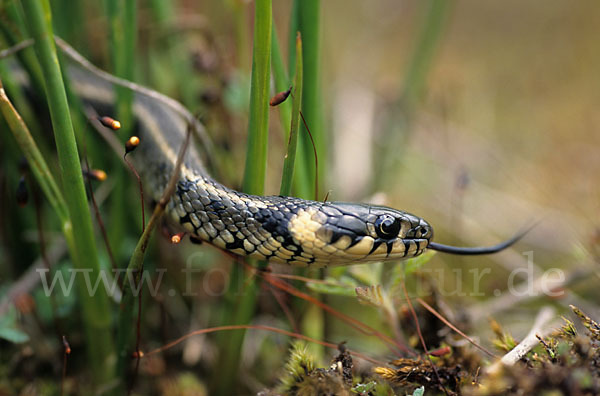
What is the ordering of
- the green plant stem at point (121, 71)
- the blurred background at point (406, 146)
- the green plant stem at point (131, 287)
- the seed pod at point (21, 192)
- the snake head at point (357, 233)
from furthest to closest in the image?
the blurred background at point (406, 146)
the green plant stem at point (121, 71)
the seed pod at point (21, 192)
the snake head at point (357, 233)
the green plant stem at point (131, 287)

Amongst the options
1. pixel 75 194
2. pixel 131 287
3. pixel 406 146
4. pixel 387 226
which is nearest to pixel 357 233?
pixel 387 226

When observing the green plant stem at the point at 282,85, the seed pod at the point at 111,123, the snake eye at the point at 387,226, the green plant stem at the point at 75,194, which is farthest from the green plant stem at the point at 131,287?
the snake eye at the point at 387,226

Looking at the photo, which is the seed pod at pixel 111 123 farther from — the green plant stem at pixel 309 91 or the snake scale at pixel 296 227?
the green plant stem at pixel 309 91

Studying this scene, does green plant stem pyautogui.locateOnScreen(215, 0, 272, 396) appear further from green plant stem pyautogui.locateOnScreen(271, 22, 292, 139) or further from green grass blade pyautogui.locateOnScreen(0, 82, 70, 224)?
green grass blade pyautogui.locateOnScreen(0, 82, 70, 224)

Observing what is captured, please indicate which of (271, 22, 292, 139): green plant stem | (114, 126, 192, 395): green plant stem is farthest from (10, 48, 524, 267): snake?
(271, 22, 292, 139): green plant stem

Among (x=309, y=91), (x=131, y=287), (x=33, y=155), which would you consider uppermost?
(x=309, y=91)

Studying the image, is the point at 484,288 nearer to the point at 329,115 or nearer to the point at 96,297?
the point at 329,115

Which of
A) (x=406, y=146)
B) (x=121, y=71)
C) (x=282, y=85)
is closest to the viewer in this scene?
(x=282, y=85)

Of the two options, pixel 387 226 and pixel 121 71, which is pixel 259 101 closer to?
pixel 387 226
